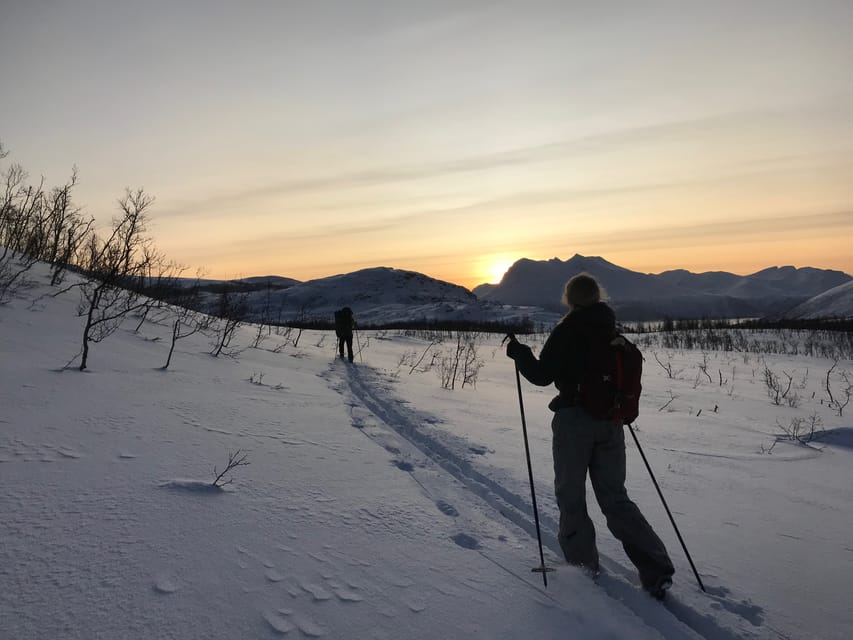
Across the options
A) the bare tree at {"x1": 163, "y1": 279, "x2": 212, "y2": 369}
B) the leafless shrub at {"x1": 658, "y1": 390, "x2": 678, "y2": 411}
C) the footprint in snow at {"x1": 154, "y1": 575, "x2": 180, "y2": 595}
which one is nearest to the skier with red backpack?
the footprint in snow at {"x1": 154, "y1": 575, "x2": 180, "y2": 595}

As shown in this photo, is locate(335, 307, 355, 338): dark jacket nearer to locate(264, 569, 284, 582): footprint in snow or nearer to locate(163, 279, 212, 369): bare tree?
locate(163, 279, 212, 369): bare tree

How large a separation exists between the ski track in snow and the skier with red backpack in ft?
0.76

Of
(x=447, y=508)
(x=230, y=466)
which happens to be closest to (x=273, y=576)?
(x=230, y=466)

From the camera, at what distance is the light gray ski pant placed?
9.30ft

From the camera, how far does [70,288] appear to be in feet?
32.3

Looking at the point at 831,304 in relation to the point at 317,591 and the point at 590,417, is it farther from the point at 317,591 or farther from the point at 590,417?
the point at 317,591

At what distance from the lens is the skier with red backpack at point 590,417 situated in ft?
9.20

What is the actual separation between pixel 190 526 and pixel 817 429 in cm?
767

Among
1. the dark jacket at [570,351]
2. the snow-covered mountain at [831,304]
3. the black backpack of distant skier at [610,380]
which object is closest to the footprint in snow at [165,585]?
the dark jacket at [570,351]

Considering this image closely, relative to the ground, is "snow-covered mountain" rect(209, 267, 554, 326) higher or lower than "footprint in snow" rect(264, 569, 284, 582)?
higher

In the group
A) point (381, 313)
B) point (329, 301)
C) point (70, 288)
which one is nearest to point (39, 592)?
point (70, 288)

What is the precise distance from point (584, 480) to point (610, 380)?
655mm

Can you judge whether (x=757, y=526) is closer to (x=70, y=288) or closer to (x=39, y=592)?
(x=39, y=592)

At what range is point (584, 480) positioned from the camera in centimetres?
288
